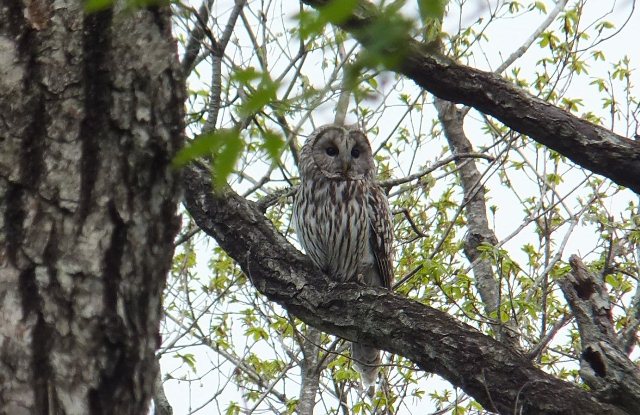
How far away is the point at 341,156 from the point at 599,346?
3.31 meters

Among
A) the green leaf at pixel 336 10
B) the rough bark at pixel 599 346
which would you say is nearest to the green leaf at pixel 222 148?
the green leaf at pixel 336 10

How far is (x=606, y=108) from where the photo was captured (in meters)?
8.00

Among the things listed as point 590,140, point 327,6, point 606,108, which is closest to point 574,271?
point 590,140

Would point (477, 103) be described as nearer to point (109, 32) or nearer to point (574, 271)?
point (574, 271)

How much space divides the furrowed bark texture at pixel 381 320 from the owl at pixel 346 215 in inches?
68.8

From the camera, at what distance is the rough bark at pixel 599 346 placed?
362 cm

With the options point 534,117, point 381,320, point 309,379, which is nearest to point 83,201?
point 381,320

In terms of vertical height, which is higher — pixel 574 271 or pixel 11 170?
pixel 574 271

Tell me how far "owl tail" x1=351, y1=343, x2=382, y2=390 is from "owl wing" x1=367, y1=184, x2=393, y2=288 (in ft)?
1.66

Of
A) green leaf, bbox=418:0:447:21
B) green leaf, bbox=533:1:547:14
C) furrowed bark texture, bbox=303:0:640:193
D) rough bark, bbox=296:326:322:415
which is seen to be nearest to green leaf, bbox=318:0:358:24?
green leaf, bbox=418:0:447:21

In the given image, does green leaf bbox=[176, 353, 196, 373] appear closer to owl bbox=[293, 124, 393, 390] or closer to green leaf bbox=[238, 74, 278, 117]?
owl bbox=[293, 124, 393, 390]

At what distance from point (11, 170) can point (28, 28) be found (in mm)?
318

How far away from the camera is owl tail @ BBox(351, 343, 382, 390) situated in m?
6.65

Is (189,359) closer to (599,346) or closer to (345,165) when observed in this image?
(345,165)
